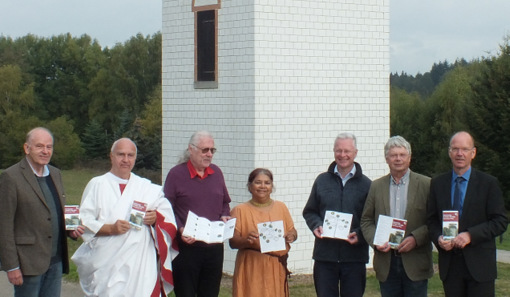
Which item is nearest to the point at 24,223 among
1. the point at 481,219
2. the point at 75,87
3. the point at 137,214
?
the point at 137,214

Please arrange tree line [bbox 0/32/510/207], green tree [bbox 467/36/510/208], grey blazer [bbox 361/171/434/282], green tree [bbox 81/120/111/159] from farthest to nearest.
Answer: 1. green tree [bbox 81/120/111/159]
2. tree line [bbox 0/32/510/207]
3. green tree [bbox 467/36/510/208]
4. grey blazer [bbox 361/171/434/282]

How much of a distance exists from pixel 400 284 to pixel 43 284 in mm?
3293

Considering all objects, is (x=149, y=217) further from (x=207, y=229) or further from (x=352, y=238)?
(x=352, y=238)

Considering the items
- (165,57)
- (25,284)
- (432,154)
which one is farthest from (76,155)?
(25,284)

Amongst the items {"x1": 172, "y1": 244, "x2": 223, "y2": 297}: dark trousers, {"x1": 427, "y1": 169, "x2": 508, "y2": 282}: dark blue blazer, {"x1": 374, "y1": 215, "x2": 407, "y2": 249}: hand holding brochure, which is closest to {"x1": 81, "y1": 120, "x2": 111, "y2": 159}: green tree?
{"x1": 172, "y1": 244, "x2": 223, "y2": 297}: dark trousers

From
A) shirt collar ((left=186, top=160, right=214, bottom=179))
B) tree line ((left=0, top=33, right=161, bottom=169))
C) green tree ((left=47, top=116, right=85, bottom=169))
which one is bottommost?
green tree ((left=47, top=116, right=85, bottom=169))

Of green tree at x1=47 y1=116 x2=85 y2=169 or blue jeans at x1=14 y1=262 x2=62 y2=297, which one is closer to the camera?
blue jeans at x1=14 y1=262 x2=62 y2=297

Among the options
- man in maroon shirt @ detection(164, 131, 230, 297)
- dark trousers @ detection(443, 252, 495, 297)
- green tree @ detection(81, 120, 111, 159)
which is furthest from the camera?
green tree @ detection(81, 120, 111, 159)

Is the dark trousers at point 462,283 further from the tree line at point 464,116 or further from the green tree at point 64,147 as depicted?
the green tree at point 64,147

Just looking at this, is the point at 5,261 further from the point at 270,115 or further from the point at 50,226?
the point at 270,115

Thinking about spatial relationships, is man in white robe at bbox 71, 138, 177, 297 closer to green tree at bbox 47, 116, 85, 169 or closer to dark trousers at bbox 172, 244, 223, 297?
dark trousers at bbox 172, 244, 223, 297

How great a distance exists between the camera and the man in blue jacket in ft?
25.7

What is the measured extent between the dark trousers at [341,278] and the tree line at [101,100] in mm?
26274

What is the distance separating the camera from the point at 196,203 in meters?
7.93
